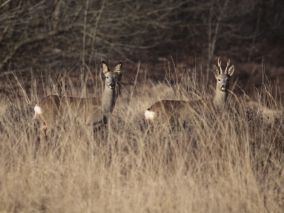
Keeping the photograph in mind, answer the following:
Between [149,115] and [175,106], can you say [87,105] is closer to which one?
[149,115]

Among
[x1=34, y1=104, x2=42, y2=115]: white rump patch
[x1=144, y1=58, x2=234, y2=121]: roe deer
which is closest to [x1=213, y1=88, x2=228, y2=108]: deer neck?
[x1=144, y1=58, x2=234, y2=121]: roe deer

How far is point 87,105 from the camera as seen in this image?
8195mm

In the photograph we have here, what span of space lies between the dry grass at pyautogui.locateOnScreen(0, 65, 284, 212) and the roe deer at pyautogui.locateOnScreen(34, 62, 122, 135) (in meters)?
1.46

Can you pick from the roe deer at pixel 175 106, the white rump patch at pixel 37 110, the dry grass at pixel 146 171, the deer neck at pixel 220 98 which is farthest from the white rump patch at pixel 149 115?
the dry grass at pixel 146 171

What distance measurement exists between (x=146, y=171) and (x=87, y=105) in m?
2.92

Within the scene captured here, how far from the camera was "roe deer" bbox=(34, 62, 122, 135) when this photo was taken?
8109mm

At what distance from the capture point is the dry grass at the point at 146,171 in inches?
198

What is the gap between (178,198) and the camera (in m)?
5.05

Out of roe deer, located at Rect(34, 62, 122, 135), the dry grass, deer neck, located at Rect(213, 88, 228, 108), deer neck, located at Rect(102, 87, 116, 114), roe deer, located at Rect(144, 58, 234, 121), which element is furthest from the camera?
deer neck, located at Rect(213, 88, 228, 108)

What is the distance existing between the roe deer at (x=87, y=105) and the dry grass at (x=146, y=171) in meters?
1.46

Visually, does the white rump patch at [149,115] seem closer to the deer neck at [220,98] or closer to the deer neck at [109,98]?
the deer neck at [109,98]

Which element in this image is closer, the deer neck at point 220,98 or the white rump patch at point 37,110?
the white rump patch at point 37,110

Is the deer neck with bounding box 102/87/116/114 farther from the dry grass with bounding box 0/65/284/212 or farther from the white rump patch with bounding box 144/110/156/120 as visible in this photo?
the dry grass with bounding box 0/65/284/212

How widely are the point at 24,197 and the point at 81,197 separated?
41 centimetres
